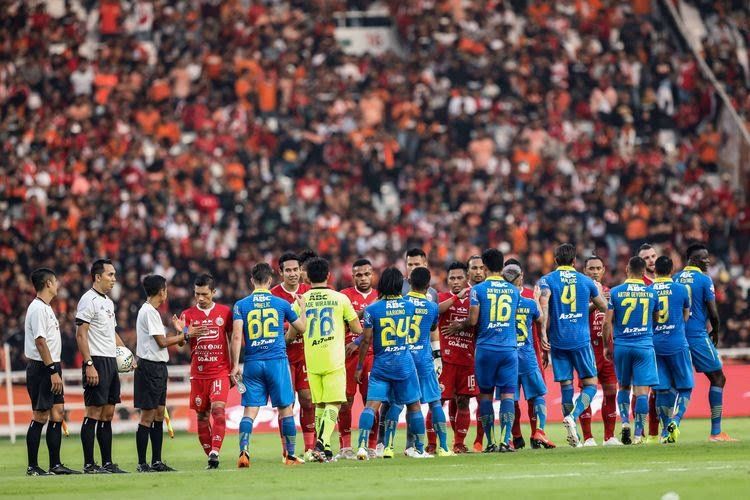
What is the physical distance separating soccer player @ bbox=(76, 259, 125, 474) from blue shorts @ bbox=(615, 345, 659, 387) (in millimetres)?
6223

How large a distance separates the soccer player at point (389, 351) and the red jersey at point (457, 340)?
161 cm

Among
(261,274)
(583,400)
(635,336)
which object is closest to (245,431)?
(261,274)

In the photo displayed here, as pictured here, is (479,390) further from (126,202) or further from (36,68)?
(36,68)

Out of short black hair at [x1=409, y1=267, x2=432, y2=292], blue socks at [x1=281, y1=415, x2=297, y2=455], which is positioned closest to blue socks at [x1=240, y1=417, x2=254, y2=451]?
blue socks at [x1=281, y1=415, x2=297, y2=455]

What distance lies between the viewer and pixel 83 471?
707 inches

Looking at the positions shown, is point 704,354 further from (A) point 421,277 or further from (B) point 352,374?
(B) point 352,374

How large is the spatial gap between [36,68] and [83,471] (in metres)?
19.5

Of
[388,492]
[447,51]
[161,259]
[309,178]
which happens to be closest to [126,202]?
[161,259]

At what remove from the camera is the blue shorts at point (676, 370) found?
65.9 ft

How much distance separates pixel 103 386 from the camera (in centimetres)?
1775

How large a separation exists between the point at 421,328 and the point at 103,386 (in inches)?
143

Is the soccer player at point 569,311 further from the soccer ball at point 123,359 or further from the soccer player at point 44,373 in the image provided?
the soccer player at point 44,373

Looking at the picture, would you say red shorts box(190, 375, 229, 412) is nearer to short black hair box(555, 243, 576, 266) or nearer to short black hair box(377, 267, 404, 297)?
short black hair box(377, 267, 404, 297)

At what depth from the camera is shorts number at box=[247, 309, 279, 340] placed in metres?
17.9
